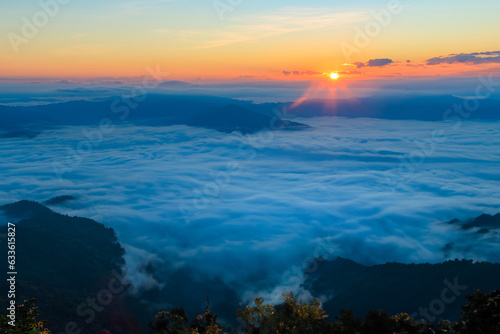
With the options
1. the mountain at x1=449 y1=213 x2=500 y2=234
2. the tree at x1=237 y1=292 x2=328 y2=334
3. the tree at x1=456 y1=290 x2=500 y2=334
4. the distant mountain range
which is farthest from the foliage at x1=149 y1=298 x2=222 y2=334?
the mountain at x1=449 y1=213 x2=500 y2=234

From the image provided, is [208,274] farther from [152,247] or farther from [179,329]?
[179,329]

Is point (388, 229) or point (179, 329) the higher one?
point (179, 329)

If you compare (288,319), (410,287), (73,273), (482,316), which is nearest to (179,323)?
(288,319)

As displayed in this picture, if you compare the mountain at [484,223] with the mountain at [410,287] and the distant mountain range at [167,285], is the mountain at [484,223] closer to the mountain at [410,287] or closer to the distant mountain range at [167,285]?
the distant mountain range at [167,285]

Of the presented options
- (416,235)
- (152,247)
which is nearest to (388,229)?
(416,235)

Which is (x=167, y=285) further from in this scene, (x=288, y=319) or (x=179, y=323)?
(x=288, y=319)

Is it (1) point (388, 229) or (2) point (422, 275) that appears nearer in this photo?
(2) point (422, 275)

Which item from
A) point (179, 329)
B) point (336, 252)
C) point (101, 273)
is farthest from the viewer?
point (336, 252)

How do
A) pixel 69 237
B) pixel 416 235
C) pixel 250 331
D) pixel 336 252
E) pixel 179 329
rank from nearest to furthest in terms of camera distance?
pixel 179 329 → pixel 250 331 → pixel 69 237 → pixel 336 252 → pixel 416 235

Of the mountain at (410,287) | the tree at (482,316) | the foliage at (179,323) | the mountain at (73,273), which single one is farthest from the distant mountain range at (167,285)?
the tree at (482,316)
